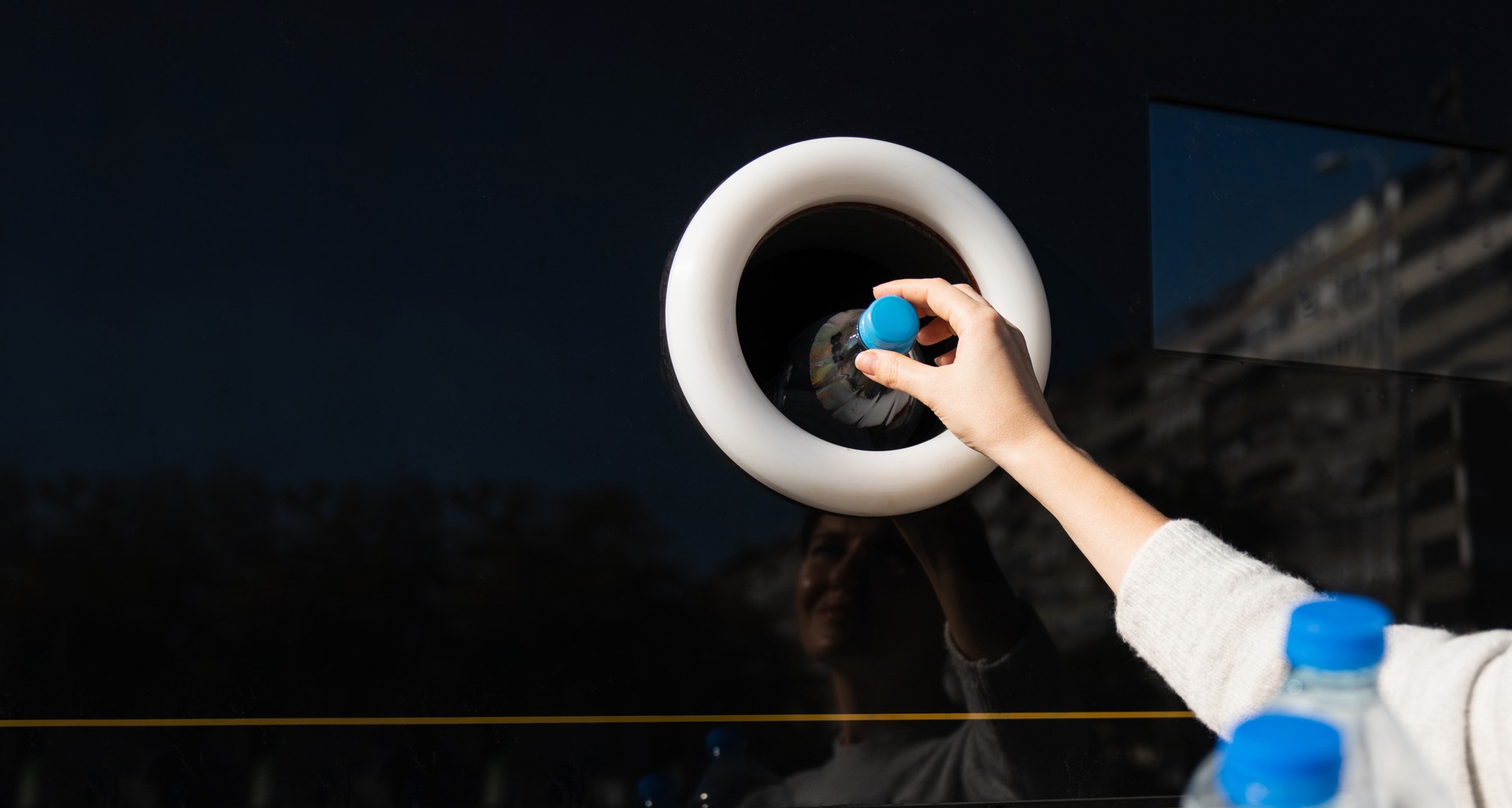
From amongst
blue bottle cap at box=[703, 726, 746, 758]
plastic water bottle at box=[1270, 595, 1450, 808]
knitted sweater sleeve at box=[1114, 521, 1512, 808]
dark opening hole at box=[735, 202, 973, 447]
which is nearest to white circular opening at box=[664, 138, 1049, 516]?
dark opening hole at box=[735, 202, 973, 447]

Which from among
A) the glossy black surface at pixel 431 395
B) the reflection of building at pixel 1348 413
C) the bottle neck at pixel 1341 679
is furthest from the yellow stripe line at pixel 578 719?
the bottle neck at pixel 1341 679

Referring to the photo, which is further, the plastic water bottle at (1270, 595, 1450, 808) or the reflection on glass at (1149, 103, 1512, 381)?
the reflection on glass at (1149, 103, 1512, 381)

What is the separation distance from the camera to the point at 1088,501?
0.89 metres

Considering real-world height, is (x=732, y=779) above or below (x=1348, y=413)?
below

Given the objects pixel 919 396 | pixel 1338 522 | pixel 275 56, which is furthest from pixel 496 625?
pixel 1338 522

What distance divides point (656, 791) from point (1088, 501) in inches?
21.6

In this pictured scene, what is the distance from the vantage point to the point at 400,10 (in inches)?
45.2

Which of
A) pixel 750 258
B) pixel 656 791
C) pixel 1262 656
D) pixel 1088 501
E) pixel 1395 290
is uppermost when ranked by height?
pixel 1395 290

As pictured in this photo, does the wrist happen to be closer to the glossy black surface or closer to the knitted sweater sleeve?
the knitted sweater sleeve

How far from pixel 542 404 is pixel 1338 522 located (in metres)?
1.01

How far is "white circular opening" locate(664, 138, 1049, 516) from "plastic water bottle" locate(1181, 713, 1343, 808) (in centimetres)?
70

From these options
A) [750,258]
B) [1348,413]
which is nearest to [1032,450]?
[750,258]

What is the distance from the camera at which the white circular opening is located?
1158mm

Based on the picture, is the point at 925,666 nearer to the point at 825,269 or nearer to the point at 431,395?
the point at 825,269
